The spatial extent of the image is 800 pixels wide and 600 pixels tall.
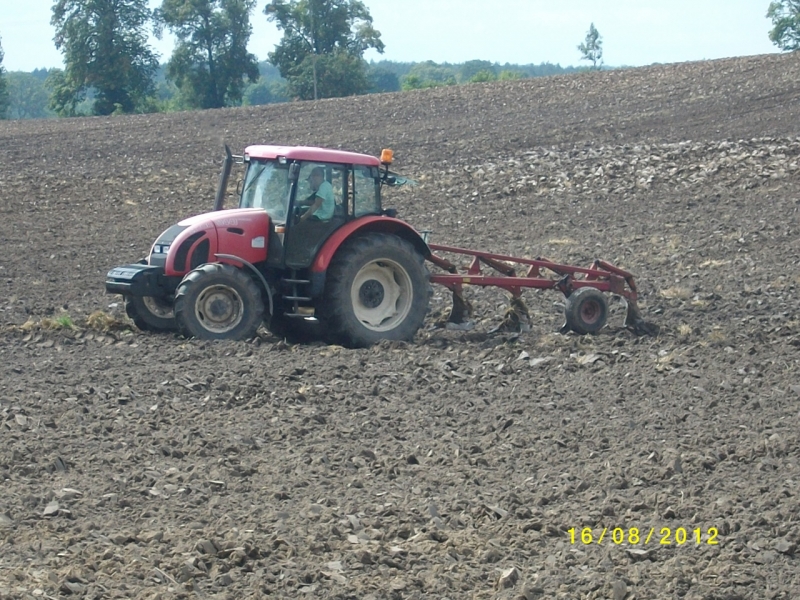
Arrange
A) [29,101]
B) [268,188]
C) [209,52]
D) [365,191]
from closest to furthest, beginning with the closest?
[268,188] → [365,191] → [209,52] → [29,101]

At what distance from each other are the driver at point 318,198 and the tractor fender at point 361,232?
0.72ft

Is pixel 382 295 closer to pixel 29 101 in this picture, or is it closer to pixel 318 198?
pixel 318 198

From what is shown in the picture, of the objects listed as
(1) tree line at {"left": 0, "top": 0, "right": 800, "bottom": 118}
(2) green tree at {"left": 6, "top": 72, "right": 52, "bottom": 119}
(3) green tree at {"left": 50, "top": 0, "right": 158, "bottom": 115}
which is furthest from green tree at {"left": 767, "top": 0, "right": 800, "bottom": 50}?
(2) green tree at {"left": 6, "top": 72, "right": 52, "bottom": 119}

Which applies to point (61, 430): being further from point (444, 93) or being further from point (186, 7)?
point (186, 7)

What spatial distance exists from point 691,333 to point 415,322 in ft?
8.30

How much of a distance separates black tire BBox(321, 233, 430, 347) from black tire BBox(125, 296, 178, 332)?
146 centimetres

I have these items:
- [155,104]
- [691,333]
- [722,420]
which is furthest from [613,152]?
[155,104]

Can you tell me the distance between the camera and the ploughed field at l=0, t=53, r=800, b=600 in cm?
480

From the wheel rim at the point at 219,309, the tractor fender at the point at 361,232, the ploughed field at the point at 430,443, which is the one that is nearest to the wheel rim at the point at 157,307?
the ploughed field at the point at 430,443

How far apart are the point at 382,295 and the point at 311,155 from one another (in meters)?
1.46

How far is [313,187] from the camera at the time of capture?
954cm

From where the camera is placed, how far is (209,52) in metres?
62.6

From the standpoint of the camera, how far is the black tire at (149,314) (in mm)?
9852
